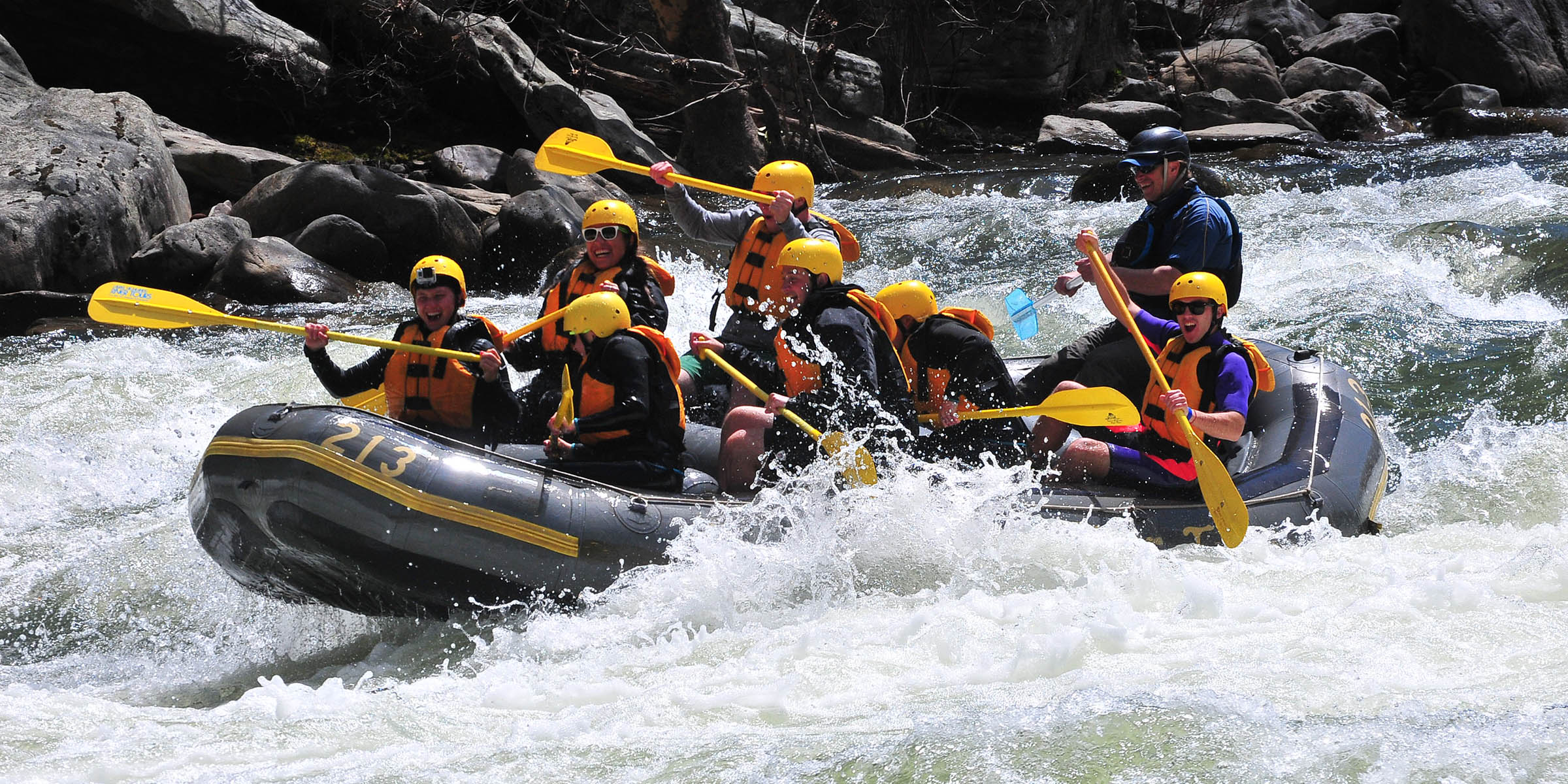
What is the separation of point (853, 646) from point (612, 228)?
239 centimetres

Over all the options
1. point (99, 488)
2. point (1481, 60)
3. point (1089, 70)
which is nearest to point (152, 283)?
point (99, 488)

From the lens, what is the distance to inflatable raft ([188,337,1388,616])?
436 centimetres

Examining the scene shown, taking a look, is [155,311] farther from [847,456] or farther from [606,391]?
[847,456]

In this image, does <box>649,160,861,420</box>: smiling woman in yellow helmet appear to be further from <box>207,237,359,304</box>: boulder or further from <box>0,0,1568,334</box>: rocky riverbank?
<box>0,0,1568,334</box>: rocky riverbank

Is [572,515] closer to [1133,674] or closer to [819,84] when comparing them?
[1133,674]

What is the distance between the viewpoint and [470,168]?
505 inches

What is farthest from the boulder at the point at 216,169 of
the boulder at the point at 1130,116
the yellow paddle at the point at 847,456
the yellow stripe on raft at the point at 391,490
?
the boulder at the point at 1130,116

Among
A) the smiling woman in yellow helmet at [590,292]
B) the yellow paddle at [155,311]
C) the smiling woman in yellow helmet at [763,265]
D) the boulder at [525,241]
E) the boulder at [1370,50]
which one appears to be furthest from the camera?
the boulder at [1370,50]

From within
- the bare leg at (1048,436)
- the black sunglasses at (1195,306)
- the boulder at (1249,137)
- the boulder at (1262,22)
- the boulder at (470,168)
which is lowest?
the bare leg at (1048,436)

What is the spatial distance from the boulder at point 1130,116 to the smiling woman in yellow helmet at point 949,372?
1321 cm

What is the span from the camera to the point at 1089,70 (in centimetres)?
2070

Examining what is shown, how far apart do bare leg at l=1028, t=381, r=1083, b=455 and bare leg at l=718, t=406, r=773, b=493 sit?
3.62ft

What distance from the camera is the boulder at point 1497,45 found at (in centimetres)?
2009

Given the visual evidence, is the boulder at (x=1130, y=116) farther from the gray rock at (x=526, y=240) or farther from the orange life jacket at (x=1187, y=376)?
the orange life jacket at (x=1187, y=376)
